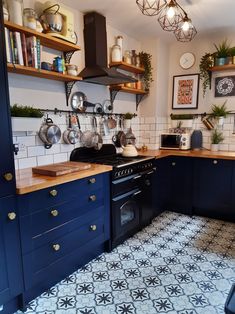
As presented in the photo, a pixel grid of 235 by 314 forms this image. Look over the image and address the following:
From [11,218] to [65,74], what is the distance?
1.39 metres

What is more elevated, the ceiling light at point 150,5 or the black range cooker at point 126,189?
the ceiling light at point 150,5

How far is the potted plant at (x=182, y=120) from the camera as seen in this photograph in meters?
3.56

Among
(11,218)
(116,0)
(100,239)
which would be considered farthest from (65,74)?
(100,239)

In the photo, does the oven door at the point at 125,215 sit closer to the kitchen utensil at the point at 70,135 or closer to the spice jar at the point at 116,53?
the kitchen utensil at the point at 70,135

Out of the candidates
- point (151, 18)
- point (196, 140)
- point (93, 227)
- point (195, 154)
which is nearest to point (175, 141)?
point (196, 140)

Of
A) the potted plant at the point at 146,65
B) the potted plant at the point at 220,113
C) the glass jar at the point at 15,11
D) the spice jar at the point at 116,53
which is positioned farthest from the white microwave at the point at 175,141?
the glass jar at the point at 15,11

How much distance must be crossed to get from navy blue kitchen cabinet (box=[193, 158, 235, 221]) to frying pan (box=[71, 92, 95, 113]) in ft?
5.31

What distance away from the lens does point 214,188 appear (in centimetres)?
311

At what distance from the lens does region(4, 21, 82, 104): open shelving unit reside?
5.92 feet

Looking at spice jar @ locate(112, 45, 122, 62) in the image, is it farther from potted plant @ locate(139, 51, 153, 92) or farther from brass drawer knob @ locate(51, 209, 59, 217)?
brass drawer knob @ locate(51, 209, 59, 217)

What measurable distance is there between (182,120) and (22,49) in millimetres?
2498

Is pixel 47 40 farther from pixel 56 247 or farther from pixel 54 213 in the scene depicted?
pixel 56 247

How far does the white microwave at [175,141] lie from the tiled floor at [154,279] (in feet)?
4.18

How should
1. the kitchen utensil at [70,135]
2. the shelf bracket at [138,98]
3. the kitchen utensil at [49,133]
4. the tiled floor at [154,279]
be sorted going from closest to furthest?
1. the tiled floor at [154,279]
2. the kitchen utensil at [49,133]
3. the kitchen utensil at [70,135]
4. the shelf bracket at [138,98]
